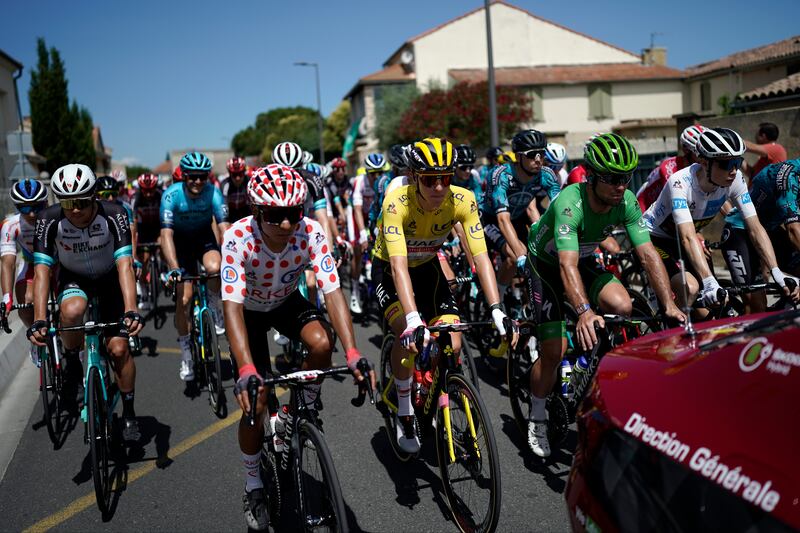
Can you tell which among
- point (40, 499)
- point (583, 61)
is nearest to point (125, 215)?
point (40, 499)

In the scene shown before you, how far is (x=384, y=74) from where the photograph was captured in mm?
57500

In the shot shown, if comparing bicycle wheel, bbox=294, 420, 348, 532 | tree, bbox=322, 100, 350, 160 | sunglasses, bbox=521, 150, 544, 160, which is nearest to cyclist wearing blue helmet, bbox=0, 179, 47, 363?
bicycle wheel, bbox=294, 420, 348, 532

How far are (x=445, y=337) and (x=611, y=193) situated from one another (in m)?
1.39

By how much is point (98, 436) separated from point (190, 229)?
3589mm

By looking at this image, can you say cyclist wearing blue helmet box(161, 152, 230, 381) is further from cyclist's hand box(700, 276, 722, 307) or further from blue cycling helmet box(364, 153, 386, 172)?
cyclist's hand box(700, 276, 722, 307)

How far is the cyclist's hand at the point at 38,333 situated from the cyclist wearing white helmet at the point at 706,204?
440 cm

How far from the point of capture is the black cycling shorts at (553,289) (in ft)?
14.9

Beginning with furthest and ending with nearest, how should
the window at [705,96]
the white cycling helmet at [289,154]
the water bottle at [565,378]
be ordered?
the window at [705,96], the white cycling helmet at [289,154], the water bottle at [565,378]

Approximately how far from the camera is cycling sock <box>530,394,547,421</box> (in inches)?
182

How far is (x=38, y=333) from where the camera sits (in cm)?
445

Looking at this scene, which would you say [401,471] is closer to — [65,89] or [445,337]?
[445,337]

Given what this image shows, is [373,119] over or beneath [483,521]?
over

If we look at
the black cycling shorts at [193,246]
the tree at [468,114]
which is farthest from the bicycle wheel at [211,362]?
the tree at [468,114]

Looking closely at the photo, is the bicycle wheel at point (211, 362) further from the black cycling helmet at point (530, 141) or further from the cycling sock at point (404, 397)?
the black cycling helmet at point (530, 141)
